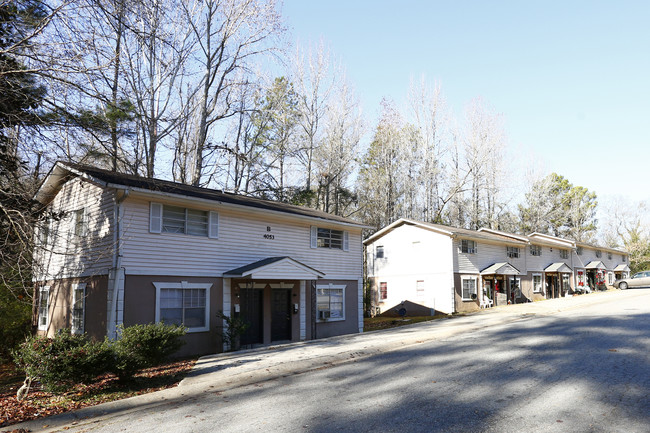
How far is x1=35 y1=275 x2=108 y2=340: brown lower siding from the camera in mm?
14305

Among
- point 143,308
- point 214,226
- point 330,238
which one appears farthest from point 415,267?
point 143,308

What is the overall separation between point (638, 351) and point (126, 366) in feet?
40.8

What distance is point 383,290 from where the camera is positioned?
35031mm

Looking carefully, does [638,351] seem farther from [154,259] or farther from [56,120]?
[56,120]

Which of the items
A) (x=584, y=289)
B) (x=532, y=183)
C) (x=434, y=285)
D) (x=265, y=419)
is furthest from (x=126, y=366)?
(x=532, y=183)

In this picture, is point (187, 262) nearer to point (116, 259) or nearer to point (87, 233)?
point (116, 259)

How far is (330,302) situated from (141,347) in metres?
11.1

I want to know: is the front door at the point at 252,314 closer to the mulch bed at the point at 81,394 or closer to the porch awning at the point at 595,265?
the mulch bed at the point at 81,394

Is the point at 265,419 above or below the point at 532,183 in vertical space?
below

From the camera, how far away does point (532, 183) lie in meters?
56.5

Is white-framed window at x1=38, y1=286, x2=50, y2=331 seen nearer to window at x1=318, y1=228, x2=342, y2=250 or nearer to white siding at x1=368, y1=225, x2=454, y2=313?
window at x1=318, y1=228, x2=342, y2=250

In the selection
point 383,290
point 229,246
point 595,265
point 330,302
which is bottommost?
point 383,290

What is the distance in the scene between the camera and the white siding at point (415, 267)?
3089cm

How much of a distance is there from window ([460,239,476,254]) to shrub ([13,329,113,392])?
86.2 ft
